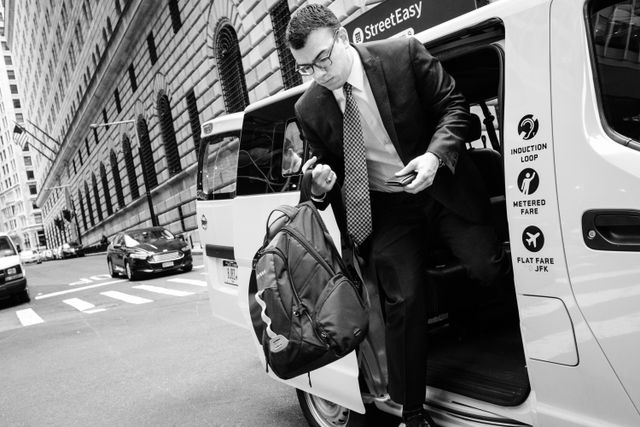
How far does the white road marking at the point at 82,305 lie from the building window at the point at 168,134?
Answer: 13166 millimetres

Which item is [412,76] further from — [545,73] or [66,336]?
[66,336]

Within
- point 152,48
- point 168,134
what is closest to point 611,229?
point 168,134

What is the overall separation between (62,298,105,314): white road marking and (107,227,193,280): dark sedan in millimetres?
2187

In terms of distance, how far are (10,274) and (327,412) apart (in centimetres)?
Answer: 1279

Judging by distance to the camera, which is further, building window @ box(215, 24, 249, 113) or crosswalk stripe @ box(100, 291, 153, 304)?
building window @ box(215, 24, 249, 113)

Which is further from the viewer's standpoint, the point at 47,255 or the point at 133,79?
the point at 47,255

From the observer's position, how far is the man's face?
2.28 metres

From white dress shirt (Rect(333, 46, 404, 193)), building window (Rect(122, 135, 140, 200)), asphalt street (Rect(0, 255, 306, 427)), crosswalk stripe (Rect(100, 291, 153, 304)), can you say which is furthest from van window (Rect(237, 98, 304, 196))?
building window (Rect(122, 135, 140, 200))

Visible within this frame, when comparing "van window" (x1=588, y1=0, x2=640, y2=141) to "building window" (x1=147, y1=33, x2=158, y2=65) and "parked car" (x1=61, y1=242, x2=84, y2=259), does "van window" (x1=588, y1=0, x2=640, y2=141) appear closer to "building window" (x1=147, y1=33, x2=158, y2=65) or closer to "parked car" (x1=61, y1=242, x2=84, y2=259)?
"building window" (x1=147, y1=33, x2=158, y2=65)

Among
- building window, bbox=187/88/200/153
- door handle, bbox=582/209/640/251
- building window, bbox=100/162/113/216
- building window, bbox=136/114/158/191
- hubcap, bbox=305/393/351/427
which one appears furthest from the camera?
building window, bbox=100/162/113/216

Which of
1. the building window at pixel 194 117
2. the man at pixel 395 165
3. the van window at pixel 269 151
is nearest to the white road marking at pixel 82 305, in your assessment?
the van window at pixel 269 151

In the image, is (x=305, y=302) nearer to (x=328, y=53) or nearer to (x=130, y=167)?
(x=328, y=53)

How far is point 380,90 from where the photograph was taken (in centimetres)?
233

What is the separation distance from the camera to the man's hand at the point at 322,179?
2346mm
